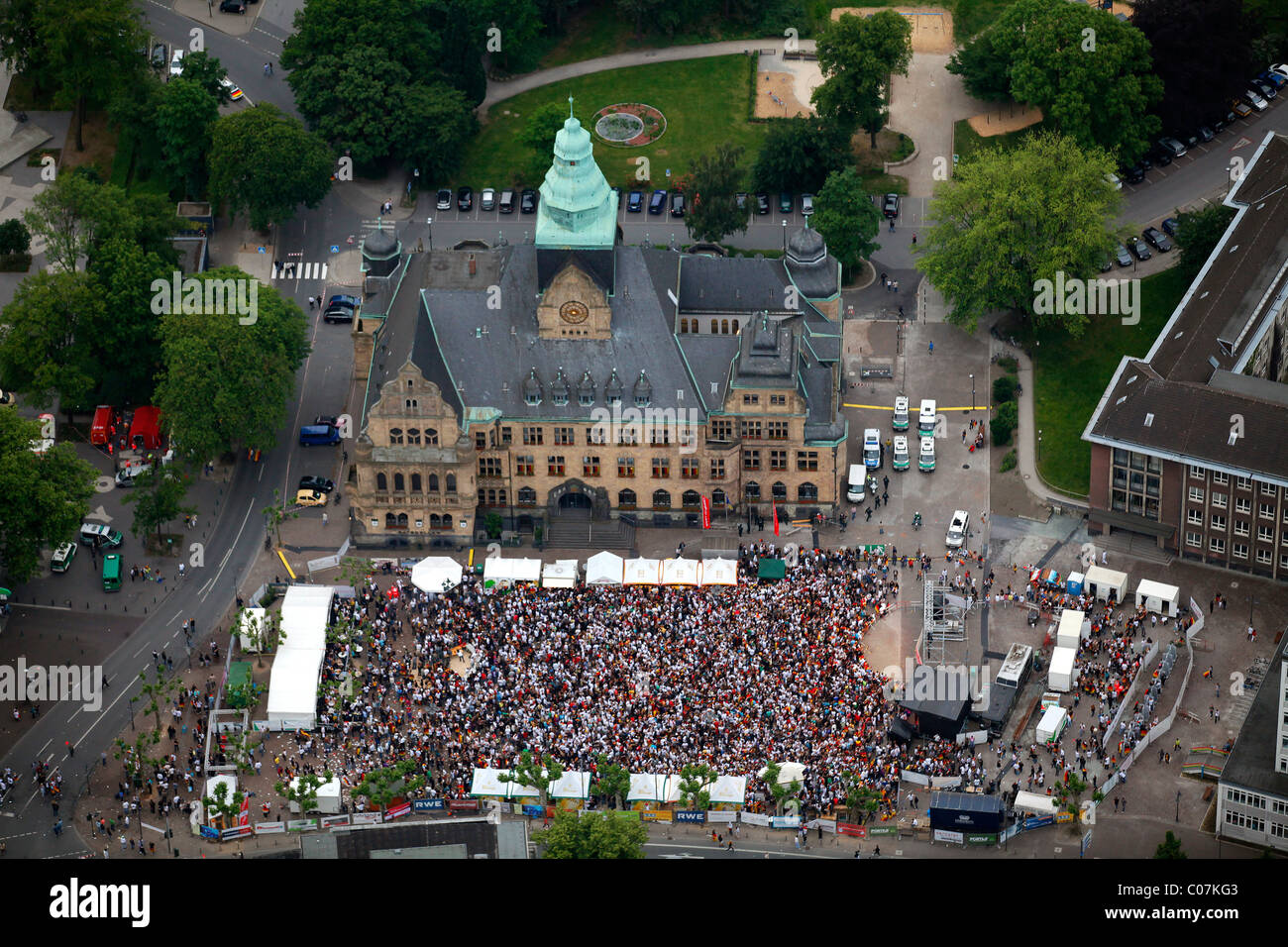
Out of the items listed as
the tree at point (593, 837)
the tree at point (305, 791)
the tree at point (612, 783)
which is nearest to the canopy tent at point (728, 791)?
the tree at point (612, 783)

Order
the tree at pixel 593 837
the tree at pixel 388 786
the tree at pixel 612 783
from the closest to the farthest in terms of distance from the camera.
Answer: the tree at pixel 593 837
the tree at pixel 612 783
the tree at pixel 388 786

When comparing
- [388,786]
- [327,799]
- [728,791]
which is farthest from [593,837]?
[327,799]

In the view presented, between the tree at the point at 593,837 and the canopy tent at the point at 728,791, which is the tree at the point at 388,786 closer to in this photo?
the tree at the point at 593,837

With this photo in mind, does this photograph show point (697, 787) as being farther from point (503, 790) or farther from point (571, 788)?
point (503, 790)

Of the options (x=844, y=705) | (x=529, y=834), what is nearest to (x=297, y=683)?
(x=529, y=834)

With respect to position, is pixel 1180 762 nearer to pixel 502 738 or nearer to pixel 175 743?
pixel 502 738

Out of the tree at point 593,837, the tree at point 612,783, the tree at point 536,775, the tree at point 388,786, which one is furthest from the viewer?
the tree at point 388,786

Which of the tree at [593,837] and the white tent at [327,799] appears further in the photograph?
the white tent at [327,799]
